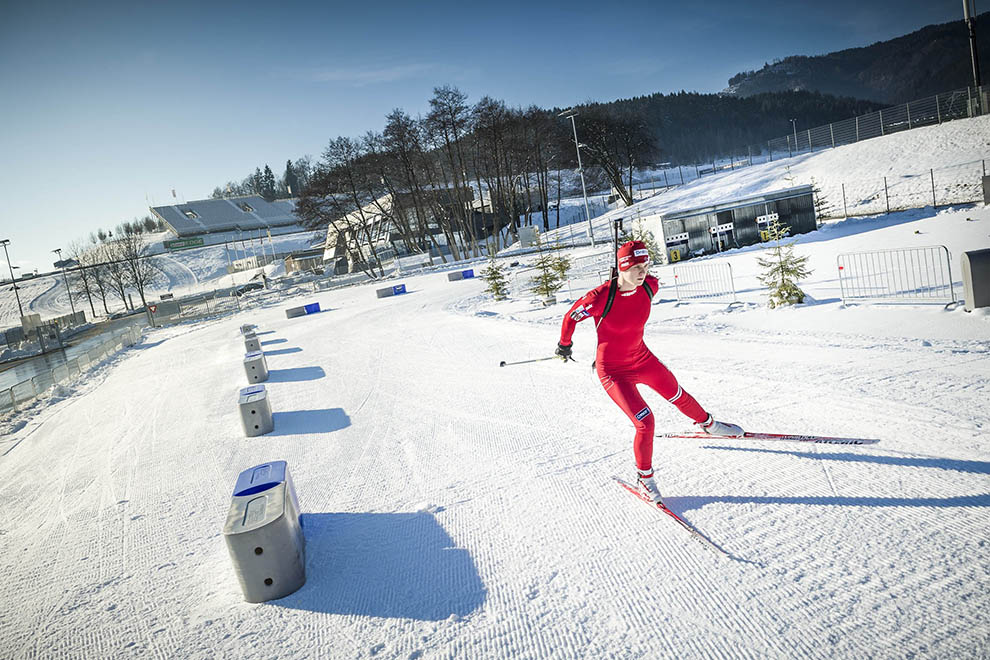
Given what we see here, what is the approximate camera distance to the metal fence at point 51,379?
13.9m

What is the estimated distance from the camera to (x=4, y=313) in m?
70.2

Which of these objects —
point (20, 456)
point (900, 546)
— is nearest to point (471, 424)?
point (900, 546)

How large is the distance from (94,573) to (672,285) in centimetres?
1703

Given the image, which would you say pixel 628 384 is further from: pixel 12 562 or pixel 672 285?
pixel 672 285

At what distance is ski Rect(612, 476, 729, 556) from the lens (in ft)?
12.5

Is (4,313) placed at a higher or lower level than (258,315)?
higher

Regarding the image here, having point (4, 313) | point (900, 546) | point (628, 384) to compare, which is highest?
point (4, 313)

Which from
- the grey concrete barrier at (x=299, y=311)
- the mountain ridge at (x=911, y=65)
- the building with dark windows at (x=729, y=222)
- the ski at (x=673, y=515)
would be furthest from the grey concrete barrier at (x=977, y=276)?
the mountain ridge at (x=911, y=65)

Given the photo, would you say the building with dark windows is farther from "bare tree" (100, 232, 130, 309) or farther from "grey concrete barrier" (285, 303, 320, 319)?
"bare tree" (100, 232, 130, 309)

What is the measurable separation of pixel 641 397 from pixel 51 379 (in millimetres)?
19082

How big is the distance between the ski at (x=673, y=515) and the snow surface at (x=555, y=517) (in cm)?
6

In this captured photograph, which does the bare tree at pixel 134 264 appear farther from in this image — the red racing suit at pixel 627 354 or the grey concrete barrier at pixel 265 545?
the red racing suit at pixel 627 354

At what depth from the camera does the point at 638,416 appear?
175 inches

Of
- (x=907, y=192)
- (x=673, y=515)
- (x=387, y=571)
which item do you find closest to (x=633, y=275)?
(x=673, y=515)
